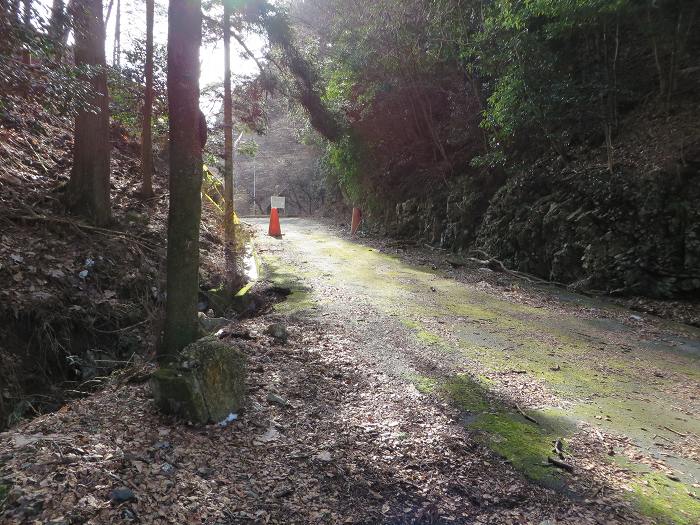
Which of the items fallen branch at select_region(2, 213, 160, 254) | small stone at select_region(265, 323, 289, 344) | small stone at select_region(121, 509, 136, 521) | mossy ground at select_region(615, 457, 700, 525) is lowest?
small stone at select_region(121, 509, 136, 521)

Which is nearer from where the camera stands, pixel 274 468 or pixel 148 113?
pixel 274 468

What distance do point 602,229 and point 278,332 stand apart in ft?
20.4

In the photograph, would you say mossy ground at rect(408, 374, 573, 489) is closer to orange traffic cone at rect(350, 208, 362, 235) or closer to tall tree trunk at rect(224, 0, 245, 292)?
tall tree trunk at rect(224, 0, 245, 292)

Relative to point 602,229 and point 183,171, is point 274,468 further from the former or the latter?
point 602,229

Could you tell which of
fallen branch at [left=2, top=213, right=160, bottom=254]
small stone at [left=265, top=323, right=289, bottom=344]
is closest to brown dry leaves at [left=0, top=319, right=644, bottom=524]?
small stone at [left=265, top=323, right=289, bottom=344]

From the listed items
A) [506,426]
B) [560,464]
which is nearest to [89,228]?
[506,426]

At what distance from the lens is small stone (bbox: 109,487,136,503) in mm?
2393

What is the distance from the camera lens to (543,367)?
4.78 meters

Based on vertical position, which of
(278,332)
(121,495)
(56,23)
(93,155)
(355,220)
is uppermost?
(56,23)

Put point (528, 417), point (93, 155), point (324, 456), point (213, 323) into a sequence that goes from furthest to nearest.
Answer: point (93, 155) < point (213, 323) < point (528, 417) < point (324, 456)

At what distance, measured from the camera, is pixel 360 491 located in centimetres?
273

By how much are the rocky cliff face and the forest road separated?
687 mm

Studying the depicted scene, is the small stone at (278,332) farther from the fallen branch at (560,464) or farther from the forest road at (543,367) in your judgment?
the fallen branch at (560,464)

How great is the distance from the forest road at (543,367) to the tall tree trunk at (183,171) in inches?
79.6
